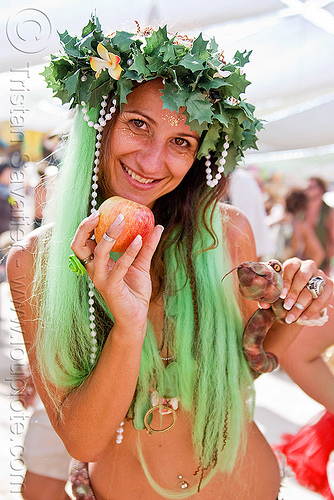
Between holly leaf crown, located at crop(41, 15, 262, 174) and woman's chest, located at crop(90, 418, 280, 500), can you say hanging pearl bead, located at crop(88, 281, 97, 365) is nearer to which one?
woman's chest, located at crop(90, 418, 280, 500)

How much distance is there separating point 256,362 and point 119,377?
1.56ft

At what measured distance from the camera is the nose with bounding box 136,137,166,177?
1423 millimetres

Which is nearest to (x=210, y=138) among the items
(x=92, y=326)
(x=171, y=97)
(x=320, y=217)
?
(x=171, y=97)

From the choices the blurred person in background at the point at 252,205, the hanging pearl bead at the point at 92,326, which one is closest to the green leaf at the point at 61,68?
the hanging pearl bead at the point at 92,326

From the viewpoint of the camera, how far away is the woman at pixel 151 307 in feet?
4.59

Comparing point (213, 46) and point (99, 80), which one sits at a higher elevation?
point (213, 46)

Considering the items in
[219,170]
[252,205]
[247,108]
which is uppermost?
[247,108]

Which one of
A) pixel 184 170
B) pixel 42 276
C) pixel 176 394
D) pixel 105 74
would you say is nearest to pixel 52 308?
pixel 42 276

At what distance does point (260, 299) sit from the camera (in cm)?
141

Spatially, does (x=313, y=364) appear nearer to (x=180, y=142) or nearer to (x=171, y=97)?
(x=180, y=142)

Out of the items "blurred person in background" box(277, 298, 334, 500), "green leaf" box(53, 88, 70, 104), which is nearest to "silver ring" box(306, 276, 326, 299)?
"blurred person in background" box(277, 298, 334, 500)

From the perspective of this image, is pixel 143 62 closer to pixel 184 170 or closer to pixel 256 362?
pixel 184 170

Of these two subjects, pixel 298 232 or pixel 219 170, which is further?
pixel 298 232

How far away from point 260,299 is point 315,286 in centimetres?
16
